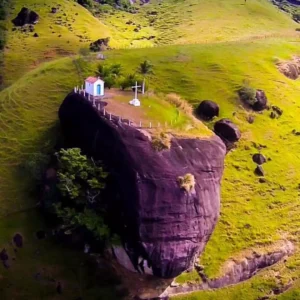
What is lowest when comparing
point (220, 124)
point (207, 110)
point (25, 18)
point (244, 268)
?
point (244, 268)

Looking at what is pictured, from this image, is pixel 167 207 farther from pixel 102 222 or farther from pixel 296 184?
pixel 296 184

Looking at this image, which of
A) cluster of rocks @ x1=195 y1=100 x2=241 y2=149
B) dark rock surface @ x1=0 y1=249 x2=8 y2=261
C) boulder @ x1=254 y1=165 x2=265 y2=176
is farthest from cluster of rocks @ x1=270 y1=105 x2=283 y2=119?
dark rock surface @ x1=0 y1=249 x2=8 y2=261

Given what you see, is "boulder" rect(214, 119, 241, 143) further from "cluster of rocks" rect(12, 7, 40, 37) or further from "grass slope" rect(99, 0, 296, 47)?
"cluster of rocks" rect(12, 7, 40, 37)

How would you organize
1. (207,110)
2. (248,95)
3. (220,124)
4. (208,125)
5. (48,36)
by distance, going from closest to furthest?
(220,124), (208,125), (207,110), (248,95), (48,36)

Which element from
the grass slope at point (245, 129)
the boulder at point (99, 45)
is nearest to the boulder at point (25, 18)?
the boulder at point (99, 45)

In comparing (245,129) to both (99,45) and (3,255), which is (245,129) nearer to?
(99,45)

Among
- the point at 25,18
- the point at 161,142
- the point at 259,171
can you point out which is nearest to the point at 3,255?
the point at 161,142
